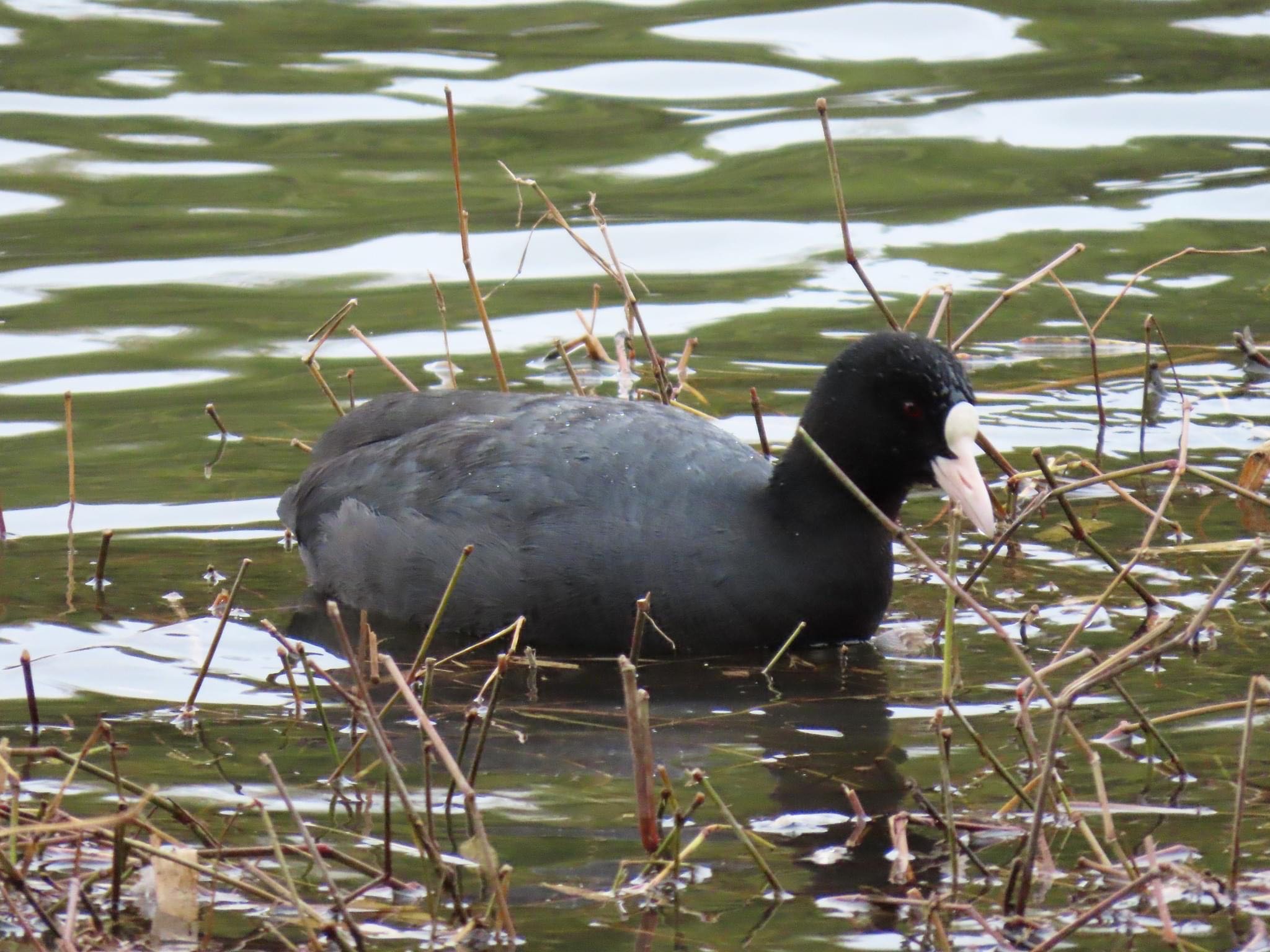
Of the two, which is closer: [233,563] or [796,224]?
[233,563]

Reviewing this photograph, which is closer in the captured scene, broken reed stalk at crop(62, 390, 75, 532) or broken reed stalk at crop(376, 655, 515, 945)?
broken reed stalk at crop(376, 655, 515, 945)

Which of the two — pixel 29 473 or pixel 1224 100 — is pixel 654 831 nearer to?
pixel 29 473

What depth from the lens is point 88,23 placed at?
468 inches

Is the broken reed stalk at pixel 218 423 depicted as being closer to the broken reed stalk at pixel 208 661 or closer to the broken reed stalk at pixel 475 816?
the broken reed stalk at pixel 208 661

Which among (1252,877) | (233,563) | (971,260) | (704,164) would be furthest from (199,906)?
(704,164)

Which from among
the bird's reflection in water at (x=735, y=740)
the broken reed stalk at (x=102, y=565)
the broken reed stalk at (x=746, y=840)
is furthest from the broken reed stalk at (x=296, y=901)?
the broken reed stalk at (x=102, y=565)

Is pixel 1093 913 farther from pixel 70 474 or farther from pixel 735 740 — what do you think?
pixel 70 474

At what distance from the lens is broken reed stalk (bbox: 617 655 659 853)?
3281mm

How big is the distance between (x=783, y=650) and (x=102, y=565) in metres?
1.85

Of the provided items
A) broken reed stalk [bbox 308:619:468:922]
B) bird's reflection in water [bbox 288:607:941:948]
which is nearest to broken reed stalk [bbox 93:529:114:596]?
bird's reflection in water [bbox 288:607:941:948]

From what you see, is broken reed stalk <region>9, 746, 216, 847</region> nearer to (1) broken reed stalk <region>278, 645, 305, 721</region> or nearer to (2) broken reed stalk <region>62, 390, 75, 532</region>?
(1) broken reed stalk <region>278, 645, 305, 721</region>

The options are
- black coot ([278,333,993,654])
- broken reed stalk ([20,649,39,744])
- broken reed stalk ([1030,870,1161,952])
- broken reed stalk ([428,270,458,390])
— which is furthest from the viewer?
broken reed stalk ([428,270,458,390])

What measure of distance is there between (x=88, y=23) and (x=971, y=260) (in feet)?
18.6

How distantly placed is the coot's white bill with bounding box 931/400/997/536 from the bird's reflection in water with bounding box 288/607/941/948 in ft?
1.50
